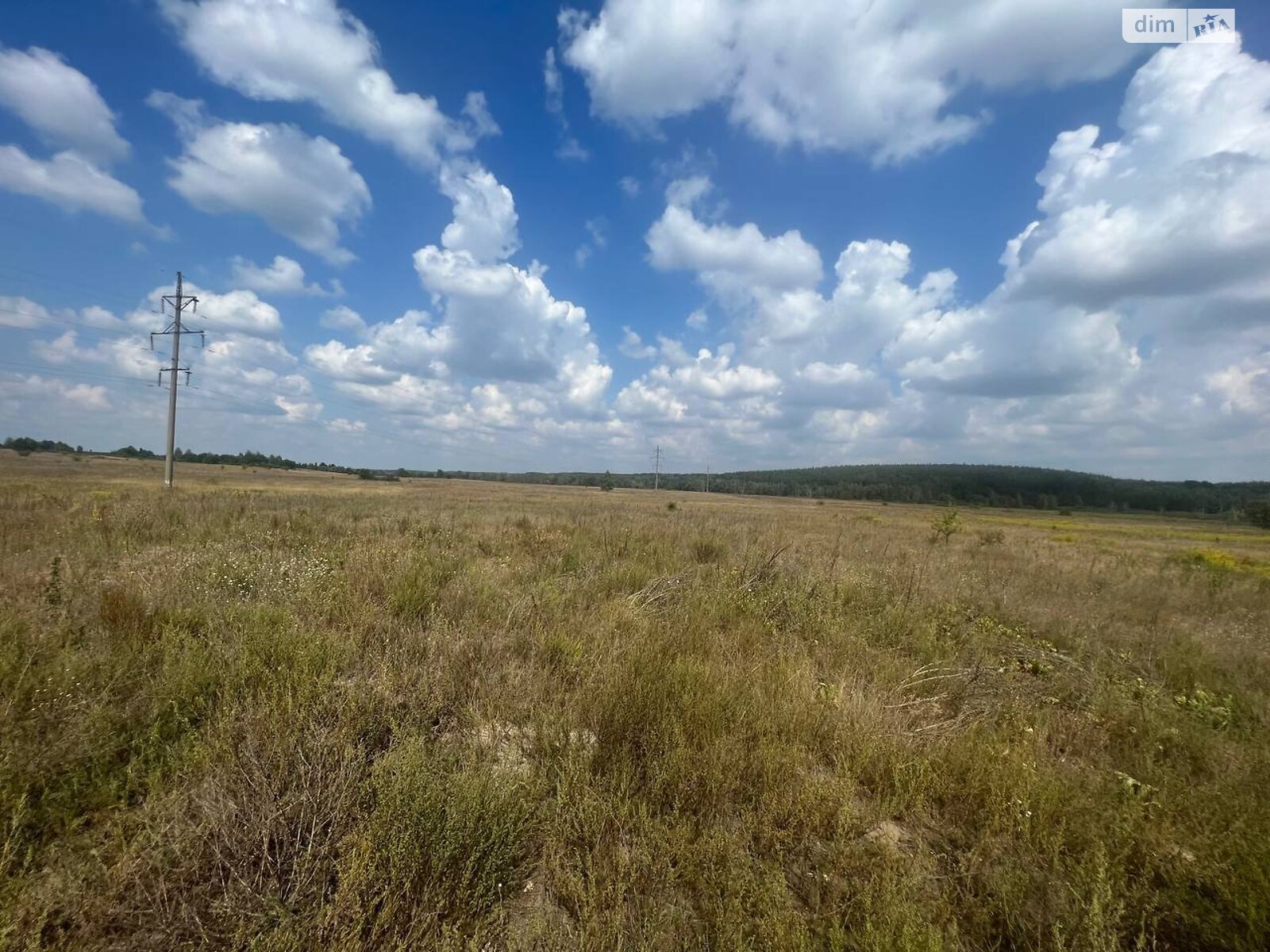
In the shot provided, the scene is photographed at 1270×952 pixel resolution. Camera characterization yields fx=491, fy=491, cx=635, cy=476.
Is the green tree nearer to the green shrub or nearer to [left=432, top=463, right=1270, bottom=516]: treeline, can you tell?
[left=432, top=463, right=1270, bottom=516]: treeline

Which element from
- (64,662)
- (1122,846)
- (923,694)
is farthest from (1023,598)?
(64,662)

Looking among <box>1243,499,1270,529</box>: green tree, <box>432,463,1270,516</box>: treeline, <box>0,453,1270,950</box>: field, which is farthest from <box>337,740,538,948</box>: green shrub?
<box>432,463,1270,516</box>: treeline

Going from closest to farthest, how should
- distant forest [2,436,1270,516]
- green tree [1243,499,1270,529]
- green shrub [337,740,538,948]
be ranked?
green shrub [337,740,538,948] → green tree [1243,499,1270,529] → distant forest [2,436,1270,516]

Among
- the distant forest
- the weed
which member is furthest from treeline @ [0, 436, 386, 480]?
the weed

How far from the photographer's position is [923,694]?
4586 millimetres

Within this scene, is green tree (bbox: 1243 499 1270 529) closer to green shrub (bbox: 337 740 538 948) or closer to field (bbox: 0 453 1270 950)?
field (bbox: 0 453 1270 950)

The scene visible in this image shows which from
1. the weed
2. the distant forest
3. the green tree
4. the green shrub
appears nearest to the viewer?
the green shrub

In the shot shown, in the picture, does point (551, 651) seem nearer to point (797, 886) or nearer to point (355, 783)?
point (355, 783)

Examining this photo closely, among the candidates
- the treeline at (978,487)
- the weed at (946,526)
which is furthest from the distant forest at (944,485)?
the weed at (946,526)

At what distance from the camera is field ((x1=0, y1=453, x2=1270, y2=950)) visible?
2.13 meters

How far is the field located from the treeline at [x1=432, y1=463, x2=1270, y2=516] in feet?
352

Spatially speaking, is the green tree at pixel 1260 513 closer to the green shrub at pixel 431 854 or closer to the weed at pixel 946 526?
the weed at pixel 946 526

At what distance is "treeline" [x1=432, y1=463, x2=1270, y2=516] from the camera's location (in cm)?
11456

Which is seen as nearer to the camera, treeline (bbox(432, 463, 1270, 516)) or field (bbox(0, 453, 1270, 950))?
field (bbox(0, 453, 1270, 950))
